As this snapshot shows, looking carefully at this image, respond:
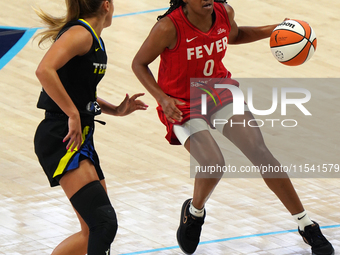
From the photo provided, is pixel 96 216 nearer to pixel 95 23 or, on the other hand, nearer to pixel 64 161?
pixel 64 161

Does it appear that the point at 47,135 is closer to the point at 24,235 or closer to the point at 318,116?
the point at 24,235

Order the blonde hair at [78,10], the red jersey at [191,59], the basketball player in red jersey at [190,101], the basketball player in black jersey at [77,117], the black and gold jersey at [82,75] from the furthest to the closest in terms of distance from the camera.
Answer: the red jersey at [191,59]
the basketball player in red jersey at [190,101]
the blonde hair at [78,10]
the black and gold jersey at [82,75]
the basketball player in black jersey at [77,117]

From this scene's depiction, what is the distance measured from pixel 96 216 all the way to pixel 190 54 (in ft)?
5.14

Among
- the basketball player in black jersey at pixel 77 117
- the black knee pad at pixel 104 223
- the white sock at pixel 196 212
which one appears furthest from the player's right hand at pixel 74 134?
the white sock at pixel 196 212

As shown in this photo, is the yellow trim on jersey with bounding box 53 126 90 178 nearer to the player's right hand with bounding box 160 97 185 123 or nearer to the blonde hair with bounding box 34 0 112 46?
the blonde hair with bounding box 34 0 112 46

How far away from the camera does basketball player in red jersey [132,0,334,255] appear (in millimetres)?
4582

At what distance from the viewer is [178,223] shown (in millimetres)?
5199

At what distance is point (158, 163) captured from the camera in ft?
21.1

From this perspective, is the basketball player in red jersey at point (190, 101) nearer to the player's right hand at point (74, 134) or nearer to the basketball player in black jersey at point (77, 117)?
the basketball player in black jersey at point (77, 117)

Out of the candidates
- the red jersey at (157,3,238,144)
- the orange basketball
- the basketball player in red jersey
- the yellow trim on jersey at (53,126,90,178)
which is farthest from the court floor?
the orange basketball

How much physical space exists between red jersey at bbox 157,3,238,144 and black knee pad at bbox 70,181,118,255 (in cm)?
128

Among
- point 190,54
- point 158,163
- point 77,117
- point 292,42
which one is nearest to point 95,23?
point 77,117

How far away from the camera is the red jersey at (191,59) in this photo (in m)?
4.68

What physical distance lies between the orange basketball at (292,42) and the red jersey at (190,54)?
17.4 inches
